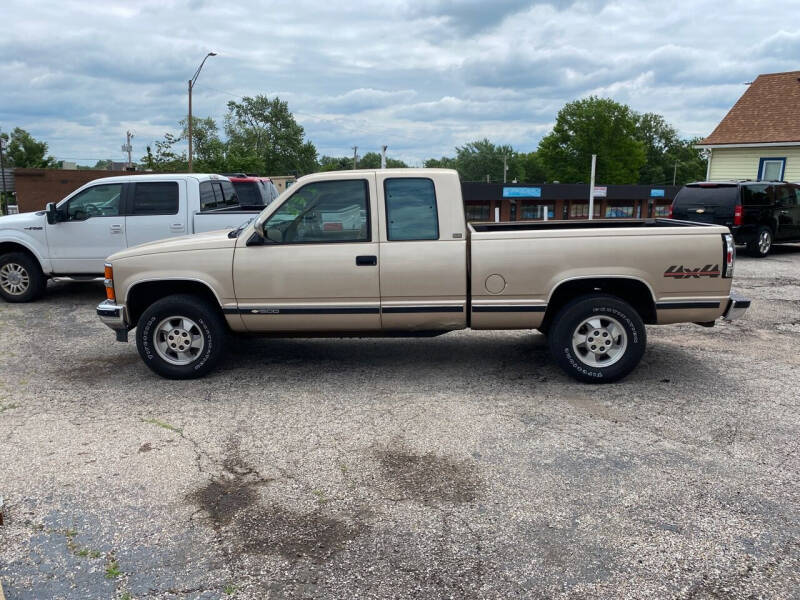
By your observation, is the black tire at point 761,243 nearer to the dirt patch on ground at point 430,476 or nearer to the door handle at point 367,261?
the door handle at point 367,261

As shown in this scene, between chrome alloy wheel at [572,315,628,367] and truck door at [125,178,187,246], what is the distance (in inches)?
251

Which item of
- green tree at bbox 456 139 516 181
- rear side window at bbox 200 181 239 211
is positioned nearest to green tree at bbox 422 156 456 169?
green tree at bbox 456 139 516 181

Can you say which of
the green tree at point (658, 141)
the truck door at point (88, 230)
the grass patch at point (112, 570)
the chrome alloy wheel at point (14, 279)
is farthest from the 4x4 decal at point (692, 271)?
the green tree at point (658, 141)

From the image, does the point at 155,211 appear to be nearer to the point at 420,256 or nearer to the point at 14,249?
the point at 14,249

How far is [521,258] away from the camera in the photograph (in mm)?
5828

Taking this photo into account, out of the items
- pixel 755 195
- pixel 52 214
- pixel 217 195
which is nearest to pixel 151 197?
pixel 217 195

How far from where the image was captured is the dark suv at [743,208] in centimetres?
1503

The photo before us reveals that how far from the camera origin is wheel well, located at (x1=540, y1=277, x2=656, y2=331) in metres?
5.98

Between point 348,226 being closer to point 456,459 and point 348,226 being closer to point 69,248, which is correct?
point 456,459

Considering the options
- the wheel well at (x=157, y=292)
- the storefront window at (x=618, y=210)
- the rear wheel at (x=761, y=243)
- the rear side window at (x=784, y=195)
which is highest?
the rear side window at (x=784, y=195)

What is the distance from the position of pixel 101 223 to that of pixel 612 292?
761 centimetres

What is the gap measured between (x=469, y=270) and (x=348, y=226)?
1.17 m

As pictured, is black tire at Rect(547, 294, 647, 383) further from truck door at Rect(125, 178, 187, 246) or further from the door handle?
truck door at Rect(125, 178, 187, 246)

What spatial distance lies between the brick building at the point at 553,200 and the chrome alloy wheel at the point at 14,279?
31957 millimetres
